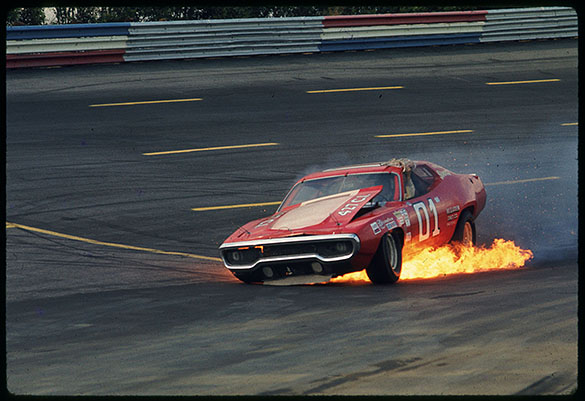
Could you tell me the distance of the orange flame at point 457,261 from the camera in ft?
36.8

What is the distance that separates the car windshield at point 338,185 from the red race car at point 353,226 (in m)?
0.01

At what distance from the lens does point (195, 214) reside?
49.2ft

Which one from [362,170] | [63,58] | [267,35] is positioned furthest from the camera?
[267,35]

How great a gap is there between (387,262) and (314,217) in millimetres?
1034

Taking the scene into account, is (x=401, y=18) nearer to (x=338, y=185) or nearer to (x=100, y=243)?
(x=100, y=243)

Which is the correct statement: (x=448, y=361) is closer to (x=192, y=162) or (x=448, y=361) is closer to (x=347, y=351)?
(x=347, y=351)

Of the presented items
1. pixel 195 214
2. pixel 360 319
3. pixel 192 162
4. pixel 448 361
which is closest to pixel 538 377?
pixel 448 361

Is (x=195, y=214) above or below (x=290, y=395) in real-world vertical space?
above

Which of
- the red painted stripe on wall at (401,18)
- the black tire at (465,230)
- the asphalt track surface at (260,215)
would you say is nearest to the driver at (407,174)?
the black tire at (465,230)

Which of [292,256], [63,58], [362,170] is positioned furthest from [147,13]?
[292,256]

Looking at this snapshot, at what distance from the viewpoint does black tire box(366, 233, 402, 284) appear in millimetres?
10320

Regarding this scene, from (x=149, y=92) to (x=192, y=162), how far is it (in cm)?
564

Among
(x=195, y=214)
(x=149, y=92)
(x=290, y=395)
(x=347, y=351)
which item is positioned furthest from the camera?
(x=149, y=92)

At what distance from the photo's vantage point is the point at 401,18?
26828 millimetres
